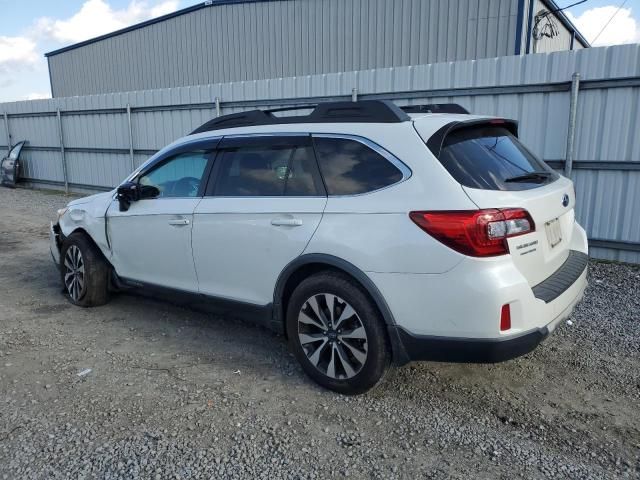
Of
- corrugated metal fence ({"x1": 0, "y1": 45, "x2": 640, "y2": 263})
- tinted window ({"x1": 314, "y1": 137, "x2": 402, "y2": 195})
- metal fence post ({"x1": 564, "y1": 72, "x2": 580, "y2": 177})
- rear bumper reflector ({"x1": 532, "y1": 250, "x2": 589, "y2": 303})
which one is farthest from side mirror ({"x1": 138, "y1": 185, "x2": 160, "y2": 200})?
metal fence post ({"x1": 564, "y1": 72, "x2": 580, "y2": 177})

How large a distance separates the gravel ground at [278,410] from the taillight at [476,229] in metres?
1.07

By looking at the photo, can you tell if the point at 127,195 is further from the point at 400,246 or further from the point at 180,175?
the point at 400,246

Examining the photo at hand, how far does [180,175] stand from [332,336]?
198cm

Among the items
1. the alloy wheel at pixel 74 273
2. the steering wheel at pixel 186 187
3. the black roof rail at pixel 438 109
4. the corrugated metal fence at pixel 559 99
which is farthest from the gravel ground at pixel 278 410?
the corrugated metal fence at pixel 559 99

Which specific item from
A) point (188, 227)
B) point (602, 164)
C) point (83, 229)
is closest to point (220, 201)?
point (188, 227)

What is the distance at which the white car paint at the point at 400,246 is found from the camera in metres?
2.80

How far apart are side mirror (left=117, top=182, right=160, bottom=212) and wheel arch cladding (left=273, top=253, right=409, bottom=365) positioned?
5.27 feet

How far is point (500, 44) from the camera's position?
→ 12047 millimetres

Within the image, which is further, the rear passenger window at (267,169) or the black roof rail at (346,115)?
the rear passenger window at (267,169)

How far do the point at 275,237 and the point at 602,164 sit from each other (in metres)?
5.00

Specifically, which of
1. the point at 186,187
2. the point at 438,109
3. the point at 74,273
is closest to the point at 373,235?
the point at 438,109

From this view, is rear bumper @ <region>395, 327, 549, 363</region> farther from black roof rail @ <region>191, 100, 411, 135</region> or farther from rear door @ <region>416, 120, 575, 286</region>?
black roof rail @ <region>191, 100, 411, 135</region>

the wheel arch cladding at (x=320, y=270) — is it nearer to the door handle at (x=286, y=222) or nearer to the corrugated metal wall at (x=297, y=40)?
the door handle at (x=286, y=222)

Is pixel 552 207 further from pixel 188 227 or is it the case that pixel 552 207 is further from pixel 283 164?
pixel 188 227
